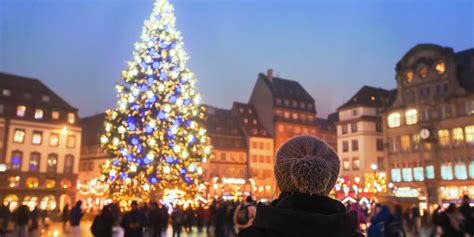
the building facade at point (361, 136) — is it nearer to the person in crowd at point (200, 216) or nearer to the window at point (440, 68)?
the window at point (440, 68)

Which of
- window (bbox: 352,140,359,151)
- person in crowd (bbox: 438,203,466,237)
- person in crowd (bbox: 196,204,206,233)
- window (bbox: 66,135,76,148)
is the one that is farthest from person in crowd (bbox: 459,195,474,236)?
window (bbox: 66,135,76,148)

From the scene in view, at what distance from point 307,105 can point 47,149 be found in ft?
139

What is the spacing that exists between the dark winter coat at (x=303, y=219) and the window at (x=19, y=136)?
58740 mm

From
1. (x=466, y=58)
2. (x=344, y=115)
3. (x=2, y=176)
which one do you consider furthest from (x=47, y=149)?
(x=466, y=58)

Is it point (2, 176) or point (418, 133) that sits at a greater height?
point (418, 133)

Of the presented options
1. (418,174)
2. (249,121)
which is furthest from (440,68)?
(249,121)

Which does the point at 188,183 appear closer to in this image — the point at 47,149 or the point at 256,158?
the point at 47,149

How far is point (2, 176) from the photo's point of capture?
169 feet

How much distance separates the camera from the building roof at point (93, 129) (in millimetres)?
75262

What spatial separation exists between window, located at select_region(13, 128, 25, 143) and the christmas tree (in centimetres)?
3748

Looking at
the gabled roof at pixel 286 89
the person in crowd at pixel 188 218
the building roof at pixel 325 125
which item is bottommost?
the person in crowd at pixel 188 218

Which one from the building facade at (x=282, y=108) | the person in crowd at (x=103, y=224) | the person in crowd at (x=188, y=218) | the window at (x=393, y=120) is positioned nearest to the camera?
the person in crowd at (x=103, y=224)

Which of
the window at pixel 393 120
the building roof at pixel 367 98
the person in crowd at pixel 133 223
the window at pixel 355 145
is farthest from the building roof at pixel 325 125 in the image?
the person in crowd at pixel 133 223

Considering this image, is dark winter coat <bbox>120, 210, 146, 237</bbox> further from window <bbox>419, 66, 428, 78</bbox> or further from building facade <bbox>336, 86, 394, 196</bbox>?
building facade <bbox>336, 86, 394, 196</bbox>
